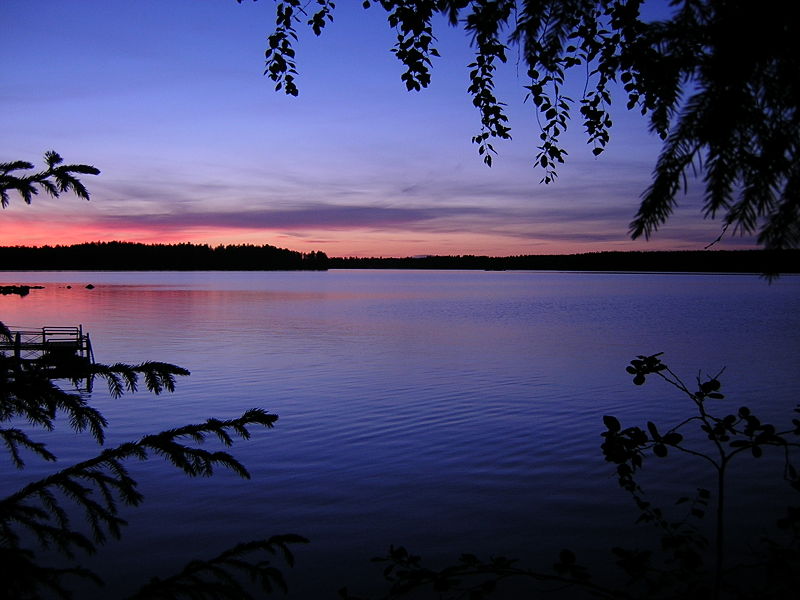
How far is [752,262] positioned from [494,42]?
10.8ft

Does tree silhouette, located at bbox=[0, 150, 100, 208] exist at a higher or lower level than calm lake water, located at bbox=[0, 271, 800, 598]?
higher

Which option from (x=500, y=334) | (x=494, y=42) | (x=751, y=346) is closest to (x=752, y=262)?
(x=494, y=42)

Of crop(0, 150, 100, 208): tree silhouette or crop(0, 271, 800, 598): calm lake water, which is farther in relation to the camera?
crop(0, 271, 800, 598): calm lake water

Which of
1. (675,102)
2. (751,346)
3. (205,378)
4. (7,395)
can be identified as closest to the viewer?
(675,102)

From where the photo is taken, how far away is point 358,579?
26.0 ft

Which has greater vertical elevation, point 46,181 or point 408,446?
point 46,181

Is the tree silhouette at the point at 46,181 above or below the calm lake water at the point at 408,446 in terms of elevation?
above

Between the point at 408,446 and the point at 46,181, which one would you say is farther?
the point at 408,446

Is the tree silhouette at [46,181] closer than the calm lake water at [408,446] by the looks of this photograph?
Yes

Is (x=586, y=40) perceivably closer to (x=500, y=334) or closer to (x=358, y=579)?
(x=358, y=579)

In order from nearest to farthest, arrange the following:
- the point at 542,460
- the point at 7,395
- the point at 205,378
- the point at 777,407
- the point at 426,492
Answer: the point at 7,395
the point at 426,492
the point at 542,460
the point at 777,407
the point at 205,378

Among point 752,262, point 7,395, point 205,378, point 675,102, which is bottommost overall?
point 205,378

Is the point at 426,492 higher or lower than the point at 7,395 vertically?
lower

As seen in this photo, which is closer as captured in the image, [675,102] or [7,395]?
[675,102]
